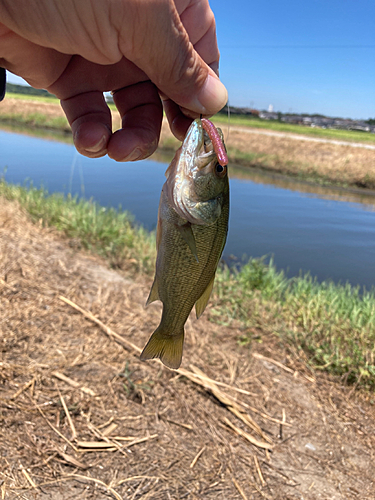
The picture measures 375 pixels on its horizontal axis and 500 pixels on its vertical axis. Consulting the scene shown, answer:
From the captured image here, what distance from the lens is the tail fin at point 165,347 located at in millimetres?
1804

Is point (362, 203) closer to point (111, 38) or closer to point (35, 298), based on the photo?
point (35, 298)

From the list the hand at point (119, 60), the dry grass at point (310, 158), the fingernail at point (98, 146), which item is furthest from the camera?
the dry grass at point (310, 158)

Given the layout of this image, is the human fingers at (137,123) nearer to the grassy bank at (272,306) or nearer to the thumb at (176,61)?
the thumb at (176,61)

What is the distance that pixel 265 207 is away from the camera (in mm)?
15211

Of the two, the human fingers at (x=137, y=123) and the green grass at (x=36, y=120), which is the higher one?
the green grass at (x=36, y=120)

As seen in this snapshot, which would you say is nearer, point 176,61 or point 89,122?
point 176,61

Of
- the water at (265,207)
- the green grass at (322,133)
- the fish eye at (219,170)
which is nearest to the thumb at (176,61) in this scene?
the fish eye at (219,170)

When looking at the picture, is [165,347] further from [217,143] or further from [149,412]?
[149,412]

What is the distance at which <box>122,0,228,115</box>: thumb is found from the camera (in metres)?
1.52

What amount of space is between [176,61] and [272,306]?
412 centimetres

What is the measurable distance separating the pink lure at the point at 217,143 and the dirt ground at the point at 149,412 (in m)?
2.22

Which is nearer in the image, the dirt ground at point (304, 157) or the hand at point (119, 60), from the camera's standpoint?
the hand at point (119, 60)

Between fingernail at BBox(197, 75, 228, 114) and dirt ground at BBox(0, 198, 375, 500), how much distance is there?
237 centimetres

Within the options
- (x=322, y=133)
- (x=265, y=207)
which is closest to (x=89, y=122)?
(x=265, y=207)
